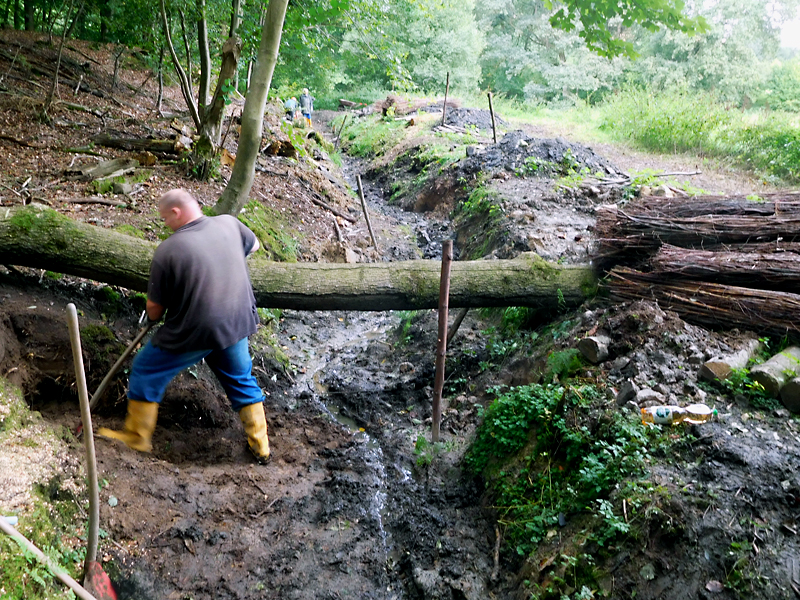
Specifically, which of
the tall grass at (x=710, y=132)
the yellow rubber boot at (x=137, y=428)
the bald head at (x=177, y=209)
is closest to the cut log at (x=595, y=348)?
the bald head at (x=177, y=209)

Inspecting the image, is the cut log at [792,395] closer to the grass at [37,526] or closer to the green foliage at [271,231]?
the grass at [37,526]

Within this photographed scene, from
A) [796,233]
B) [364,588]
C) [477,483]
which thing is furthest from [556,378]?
[796,233]

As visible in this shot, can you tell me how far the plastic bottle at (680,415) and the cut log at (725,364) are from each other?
0.41 m

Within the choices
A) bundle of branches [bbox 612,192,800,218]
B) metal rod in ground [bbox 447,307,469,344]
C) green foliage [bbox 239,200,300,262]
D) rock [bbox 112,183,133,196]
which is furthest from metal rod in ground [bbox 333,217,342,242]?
bundle of branches [bbox 612,192,800,218]

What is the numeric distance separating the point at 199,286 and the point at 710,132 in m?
12.9

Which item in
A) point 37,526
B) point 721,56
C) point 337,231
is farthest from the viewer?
point 721,56

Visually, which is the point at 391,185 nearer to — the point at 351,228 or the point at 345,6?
the point at 351,228

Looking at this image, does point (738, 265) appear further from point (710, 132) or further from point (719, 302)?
point (710, 132)

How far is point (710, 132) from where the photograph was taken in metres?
12.4

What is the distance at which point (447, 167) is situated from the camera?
12.0m

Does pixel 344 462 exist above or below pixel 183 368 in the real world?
below

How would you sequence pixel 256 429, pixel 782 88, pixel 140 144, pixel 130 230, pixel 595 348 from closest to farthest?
pixel 256 429
pixel 595 348
pixel 130 230
pixel 140 144
pixel 782 88

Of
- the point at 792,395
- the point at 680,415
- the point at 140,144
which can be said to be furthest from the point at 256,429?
the point at 140,144

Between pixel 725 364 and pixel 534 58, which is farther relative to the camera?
pixel 534 58
